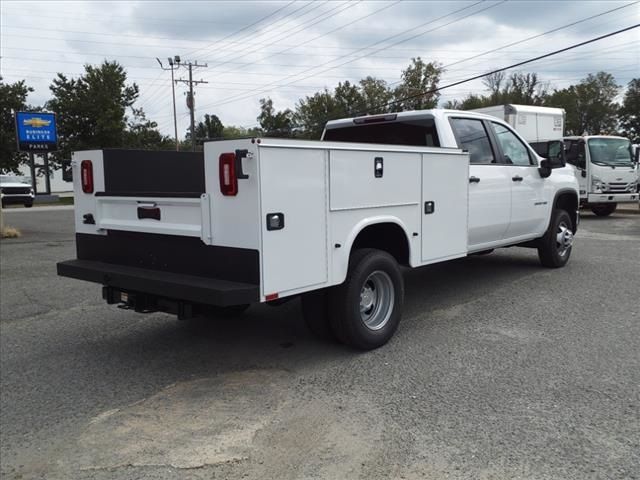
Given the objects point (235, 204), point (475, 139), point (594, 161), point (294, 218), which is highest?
point (475, 139)

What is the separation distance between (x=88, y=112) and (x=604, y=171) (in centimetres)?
3595

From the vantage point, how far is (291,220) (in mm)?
4016

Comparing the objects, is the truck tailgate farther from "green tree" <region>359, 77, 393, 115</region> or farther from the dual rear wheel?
"green tree" <region>359, 77, 393, 115</region>

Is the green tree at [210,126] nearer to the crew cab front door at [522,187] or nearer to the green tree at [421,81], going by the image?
the green tree at [421,81]

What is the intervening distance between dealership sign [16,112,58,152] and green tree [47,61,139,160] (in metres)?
14.0

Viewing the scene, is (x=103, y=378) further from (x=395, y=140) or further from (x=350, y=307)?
(x=395, y=140)

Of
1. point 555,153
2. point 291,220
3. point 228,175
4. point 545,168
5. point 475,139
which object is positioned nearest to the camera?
point 228,175

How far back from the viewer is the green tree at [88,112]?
135ft

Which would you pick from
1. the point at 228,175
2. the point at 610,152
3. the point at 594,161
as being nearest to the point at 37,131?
the point at 594,161

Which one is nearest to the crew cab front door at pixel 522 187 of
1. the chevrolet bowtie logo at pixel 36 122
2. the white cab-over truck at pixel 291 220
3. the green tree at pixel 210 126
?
the white cab-over truck at pixel 291 220

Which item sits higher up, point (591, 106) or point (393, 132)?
point (591, 106)

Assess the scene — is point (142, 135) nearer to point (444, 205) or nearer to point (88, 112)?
point (88, 112)

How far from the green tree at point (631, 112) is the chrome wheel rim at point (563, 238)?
62.8 metres

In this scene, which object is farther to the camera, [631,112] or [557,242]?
[631,112]
